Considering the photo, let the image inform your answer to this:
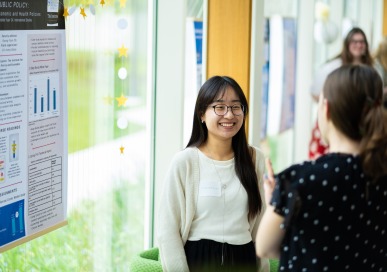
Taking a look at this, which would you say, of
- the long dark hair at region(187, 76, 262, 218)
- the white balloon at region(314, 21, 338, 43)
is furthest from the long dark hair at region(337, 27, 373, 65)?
the long dark hair at region(187, 76, 262, 218)

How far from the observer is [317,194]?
259 cm

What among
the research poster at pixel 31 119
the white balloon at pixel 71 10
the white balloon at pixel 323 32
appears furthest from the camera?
the white balloon at pixel 323 32

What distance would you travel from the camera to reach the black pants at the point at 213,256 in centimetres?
383

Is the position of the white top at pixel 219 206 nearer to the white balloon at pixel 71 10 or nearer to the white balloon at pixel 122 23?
the white balloon at pixel 71 10

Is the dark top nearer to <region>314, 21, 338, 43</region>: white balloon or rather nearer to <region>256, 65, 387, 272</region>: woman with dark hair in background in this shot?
<region>256, 65, 387, 272</region>: woman with dark hair in background

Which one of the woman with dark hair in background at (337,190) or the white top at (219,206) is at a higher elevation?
the woman with dark hair in background at (337,190)

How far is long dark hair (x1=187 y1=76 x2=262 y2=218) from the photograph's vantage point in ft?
12.6

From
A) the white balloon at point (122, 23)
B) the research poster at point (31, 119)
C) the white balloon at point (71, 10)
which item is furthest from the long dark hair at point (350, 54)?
the research poster at point (31, 119)

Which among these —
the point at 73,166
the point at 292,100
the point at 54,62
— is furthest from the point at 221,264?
the point at 292,100

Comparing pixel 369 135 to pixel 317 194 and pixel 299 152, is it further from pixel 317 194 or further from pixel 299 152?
pixel 299 152

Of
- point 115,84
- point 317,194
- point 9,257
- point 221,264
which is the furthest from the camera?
point 115,84

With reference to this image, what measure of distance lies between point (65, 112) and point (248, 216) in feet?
3.27

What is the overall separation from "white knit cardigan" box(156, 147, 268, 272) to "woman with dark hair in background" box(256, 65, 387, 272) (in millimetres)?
1109

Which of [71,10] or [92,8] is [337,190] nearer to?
[71,10]
